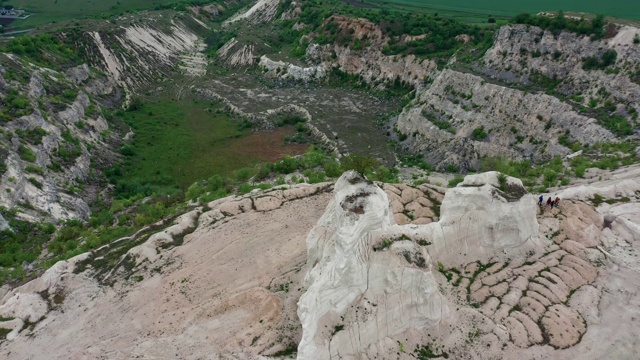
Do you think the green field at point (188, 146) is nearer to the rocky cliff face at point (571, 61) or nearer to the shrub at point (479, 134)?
the shrub at point (479, 134)

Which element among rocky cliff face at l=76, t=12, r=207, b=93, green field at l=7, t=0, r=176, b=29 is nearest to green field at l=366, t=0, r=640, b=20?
rocky cliff face at l=76, t=12, r=207, b=93

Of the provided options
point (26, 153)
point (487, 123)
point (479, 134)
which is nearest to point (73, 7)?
point (26, 153)

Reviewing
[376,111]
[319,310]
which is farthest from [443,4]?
[319,310]

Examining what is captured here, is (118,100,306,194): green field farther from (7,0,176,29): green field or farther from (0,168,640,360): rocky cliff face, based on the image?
(7,0,176,29): green field

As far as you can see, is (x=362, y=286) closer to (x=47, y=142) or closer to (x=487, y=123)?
(x=487, y=123)

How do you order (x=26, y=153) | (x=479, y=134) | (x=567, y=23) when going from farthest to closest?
(x=479, y=134)
(x=567, y=23)
(x=26, y=153)

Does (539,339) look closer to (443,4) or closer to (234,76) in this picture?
(234,76)
